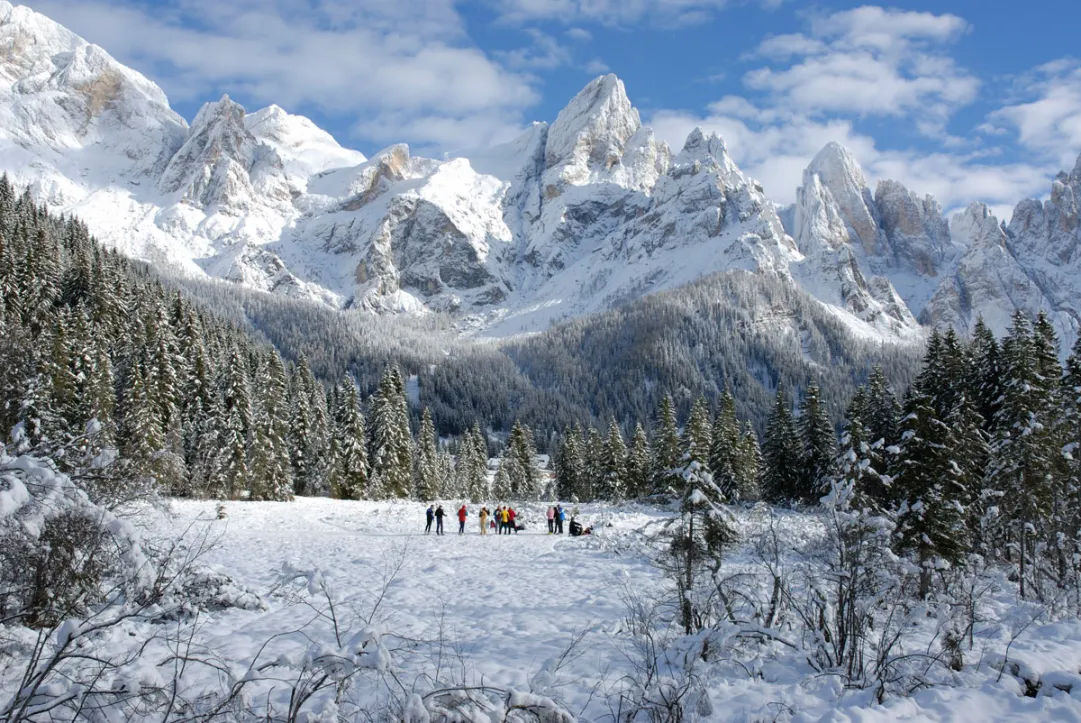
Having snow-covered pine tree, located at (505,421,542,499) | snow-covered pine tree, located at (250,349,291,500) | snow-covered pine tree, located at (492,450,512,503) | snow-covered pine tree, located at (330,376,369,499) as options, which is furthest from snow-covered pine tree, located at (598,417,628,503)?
snow-covered pine tree, located at (250,349,291,500)

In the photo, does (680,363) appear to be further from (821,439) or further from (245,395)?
(245,395)

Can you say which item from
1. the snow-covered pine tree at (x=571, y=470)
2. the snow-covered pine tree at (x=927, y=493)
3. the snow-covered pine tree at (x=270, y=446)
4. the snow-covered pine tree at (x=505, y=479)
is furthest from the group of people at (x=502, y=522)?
the snow-covered pine tree at (x=571, y=470)

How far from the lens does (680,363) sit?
183 metres

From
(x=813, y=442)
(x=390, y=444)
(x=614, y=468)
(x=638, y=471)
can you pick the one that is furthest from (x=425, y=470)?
(x=813, y=442)

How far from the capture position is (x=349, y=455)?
149 ft

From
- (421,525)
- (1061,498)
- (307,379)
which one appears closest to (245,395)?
(307,379)

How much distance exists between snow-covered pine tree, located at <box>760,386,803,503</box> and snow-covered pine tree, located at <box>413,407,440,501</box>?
26.7m

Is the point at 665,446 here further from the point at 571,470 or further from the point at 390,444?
the point at 390,444

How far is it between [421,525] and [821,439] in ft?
95.2

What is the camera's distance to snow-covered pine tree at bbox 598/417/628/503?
51.4 metres

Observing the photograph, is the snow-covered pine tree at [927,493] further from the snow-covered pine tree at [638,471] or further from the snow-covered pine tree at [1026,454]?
the snow-covered pine tree at [638,471]

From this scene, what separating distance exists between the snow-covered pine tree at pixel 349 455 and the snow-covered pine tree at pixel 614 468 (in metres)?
19.6

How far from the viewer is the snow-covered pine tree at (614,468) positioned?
51.4 m

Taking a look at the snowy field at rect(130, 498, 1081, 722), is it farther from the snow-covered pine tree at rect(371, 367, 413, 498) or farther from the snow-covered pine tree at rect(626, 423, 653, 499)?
the snow-covered pine tree at rect(626, 423, 653, 499)
